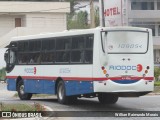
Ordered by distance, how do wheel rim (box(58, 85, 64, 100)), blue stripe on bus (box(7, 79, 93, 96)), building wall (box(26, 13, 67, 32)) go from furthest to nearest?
1. building wall (box(26, 13, 67, 32))
2. wheel rim (box(58, 85, 64, 100))
3. blue stripe on bus (box(7, 79, 93, 96))

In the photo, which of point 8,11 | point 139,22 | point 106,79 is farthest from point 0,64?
point 106,79

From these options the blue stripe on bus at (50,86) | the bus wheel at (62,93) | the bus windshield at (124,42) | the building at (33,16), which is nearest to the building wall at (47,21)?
the building at (33,16)

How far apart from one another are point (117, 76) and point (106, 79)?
1.40 feet

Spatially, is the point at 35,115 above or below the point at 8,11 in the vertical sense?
below

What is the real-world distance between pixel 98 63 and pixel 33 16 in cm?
4837

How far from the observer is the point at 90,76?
20.7 metres

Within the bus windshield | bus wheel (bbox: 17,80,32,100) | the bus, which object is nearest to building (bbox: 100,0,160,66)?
bus wheel (bbox: 17,80,32,100)

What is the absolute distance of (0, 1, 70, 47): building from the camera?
67250 mm

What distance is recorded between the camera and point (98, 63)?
2034 cm

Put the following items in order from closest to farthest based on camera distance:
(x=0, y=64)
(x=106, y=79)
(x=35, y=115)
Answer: (x=35, y=115) → (x=106, y=79) → (x=0, y=64)

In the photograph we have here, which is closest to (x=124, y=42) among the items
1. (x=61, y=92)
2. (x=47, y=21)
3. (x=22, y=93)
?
(x=61, y=92)

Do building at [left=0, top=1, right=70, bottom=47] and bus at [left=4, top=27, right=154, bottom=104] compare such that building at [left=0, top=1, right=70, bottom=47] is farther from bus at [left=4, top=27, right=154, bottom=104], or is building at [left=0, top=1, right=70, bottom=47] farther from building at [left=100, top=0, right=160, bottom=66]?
bus at [left=4, top=27, right=154, bottom=104]

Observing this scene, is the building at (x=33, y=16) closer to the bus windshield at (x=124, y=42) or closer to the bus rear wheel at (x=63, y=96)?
the bus rear wheel at (x=63, y=96)

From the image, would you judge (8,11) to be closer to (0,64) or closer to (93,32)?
(0,64)
